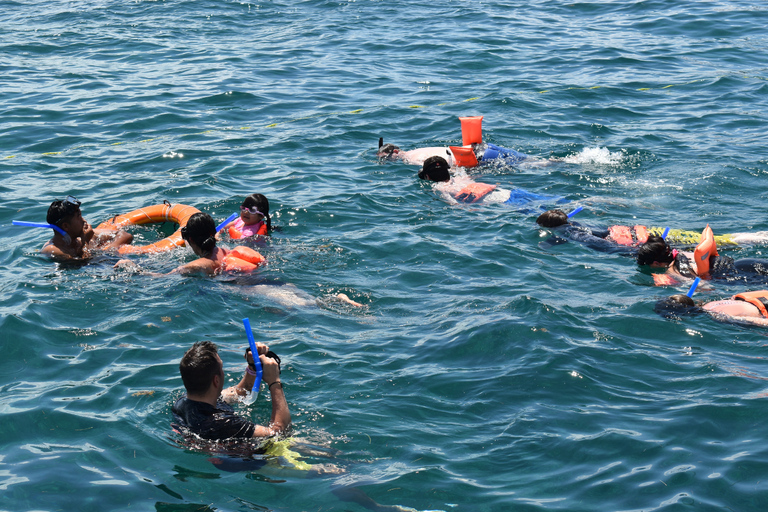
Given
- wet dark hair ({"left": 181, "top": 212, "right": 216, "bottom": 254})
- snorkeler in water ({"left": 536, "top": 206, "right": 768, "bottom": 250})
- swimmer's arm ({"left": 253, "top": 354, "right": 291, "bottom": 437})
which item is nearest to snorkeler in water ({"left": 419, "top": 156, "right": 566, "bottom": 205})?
snorkeler in water ({"left": 536, "top": 206, "right": 768, "bottom": 250})

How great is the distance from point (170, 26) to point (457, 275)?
1465 centimetres

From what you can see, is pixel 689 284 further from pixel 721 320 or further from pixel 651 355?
pixel 651 355

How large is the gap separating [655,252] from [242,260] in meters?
4.44

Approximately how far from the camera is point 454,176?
34.8 ft

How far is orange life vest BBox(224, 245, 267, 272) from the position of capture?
7648 mm

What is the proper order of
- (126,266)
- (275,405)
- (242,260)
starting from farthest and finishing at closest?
(126,266)
(242,260)
(275,405)

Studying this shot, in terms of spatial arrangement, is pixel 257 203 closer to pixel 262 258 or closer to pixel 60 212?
pixel 262 258

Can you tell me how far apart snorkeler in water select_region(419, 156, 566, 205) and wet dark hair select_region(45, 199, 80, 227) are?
188 inches

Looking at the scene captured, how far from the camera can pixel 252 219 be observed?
27.7ft

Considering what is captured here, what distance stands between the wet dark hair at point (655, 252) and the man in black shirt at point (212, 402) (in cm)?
459

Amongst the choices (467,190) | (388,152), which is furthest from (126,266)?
(388,152)

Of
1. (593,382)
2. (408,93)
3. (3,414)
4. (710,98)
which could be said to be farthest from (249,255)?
(710,98)

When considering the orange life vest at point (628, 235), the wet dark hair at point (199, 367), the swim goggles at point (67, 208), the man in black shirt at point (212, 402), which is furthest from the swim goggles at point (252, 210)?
the orange life vest at point (628, 235)

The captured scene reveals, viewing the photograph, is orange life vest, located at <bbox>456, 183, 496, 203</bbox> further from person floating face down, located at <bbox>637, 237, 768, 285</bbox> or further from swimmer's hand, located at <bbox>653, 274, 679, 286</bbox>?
swimmer's hand, located at <bbox>653, 274, 679, 286</bbox>
